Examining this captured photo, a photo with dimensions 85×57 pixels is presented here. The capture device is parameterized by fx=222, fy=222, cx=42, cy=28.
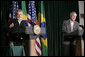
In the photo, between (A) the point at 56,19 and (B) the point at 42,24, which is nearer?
(B) the point at 42,24

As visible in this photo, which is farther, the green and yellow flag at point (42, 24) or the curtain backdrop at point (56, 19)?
the curtain backdrop at point (56, 19)

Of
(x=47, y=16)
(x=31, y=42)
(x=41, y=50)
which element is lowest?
(x=41, y=50)

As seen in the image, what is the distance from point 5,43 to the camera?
7.23 metres

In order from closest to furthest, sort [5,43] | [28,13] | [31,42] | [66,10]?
[31,42] → [5,43] → [28,13] → [66,10]

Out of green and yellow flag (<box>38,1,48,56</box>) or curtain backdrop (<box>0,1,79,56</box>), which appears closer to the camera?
green and yellow flag (<box>38,1,48,56</box>)

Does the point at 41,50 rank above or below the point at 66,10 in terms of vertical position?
below

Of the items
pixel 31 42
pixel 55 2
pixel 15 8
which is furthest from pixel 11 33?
pixel 55 2

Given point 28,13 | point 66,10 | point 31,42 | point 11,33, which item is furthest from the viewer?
point 66,10

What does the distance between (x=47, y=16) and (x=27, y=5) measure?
2.87ft

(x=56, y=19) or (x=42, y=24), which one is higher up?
(x=56, y=19)

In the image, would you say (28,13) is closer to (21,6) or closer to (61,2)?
(21,6)

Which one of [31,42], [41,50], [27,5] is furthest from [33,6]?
[31,42]

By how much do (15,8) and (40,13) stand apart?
0.91 metres

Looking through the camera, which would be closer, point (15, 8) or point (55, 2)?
point (15, 8)
